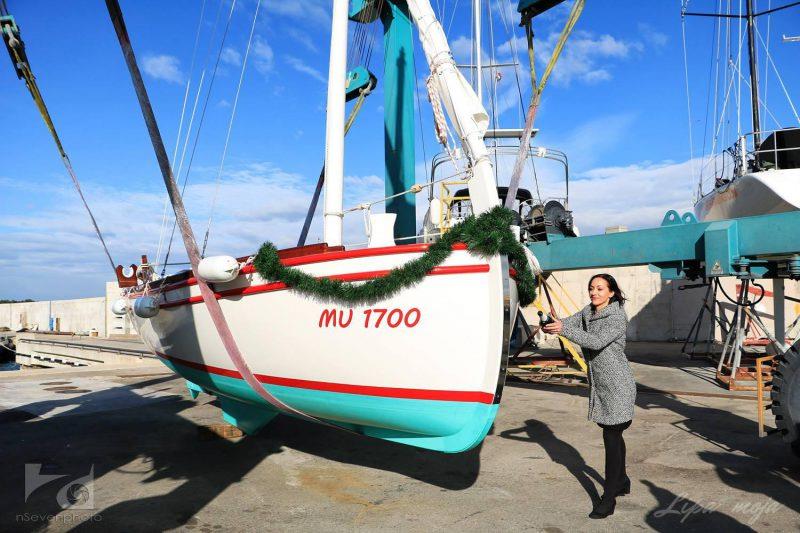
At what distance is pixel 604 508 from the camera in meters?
3.77

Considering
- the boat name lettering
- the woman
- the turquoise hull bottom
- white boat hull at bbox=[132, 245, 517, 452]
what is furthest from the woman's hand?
the boat name lettering

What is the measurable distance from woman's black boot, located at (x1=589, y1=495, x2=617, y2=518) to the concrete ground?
6cm

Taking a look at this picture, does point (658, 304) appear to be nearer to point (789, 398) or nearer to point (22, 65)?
point (789, 398)

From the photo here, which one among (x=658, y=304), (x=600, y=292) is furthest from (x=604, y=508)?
(x=658, y=304)

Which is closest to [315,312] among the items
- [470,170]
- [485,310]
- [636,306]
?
[485,310]

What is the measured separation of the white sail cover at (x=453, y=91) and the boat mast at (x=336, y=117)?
87 centimetres

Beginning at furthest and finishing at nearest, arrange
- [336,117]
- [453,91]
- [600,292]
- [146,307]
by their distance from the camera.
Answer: [146,307]
[336,117]
[453,91]
[600,292]

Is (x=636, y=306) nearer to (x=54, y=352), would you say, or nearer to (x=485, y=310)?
(x=485, y=310)

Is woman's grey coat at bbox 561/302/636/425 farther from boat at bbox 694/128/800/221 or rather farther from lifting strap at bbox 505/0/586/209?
boat at bbox 694/128/800/221

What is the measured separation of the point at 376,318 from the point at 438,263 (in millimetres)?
655

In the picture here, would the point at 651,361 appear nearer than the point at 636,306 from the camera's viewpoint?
Yes

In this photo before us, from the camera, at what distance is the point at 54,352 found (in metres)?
26.6

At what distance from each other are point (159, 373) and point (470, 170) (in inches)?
403

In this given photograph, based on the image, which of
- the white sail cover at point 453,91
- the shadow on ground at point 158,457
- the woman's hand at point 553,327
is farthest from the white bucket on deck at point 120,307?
the woman's hand at point 553,327
